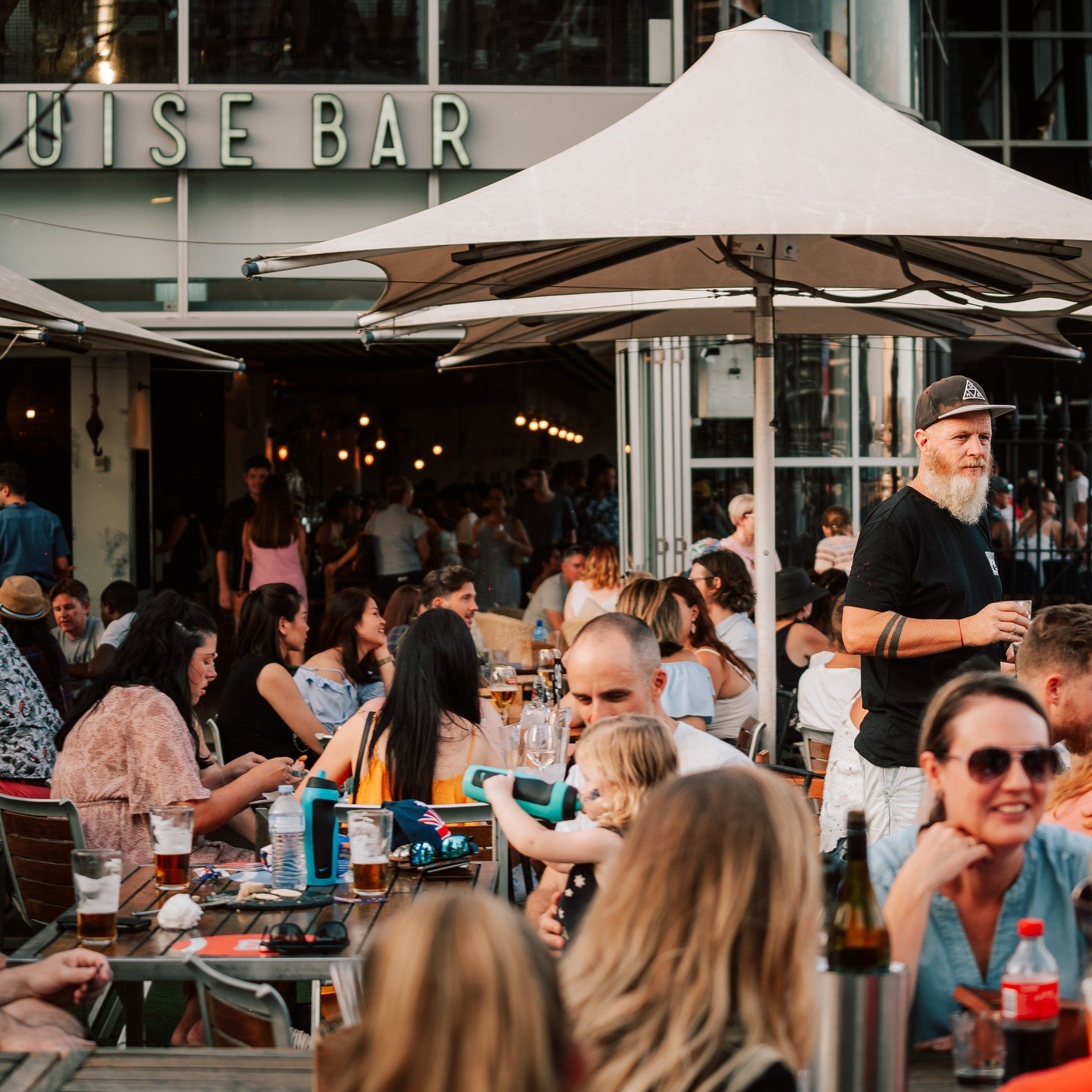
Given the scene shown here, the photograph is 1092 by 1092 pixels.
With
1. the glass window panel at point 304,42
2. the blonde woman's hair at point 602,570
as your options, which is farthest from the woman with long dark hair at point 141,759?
the glass window panel at point 304,42

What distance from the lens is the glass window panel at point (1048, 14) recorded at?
617 inches

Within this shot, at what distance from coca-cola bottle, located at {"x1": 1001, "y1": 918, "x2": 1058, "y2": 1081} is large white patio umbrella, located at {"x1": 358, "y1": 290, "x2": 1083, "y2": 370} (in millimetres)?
4133

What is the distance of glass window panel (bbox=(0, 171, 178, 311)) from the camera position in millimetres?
10758

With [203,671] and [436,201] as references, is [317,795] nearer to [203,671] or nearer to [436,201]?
[203,671]

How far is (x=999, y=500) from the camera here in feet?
39.8

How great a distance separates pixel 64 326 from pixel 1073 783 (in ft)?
15.5

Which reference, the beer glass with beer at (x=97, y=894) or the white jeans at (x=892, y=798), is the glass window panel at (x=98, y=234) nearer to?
the white jeans at (x=892, y=798)

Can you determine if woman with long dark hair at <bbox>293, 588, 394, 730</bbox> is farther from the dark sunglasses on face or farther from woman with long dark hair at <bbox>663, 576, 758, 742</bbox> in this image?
the dark sunglasses on face

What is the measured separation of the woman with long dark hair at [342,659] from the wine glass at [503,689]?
0.46m

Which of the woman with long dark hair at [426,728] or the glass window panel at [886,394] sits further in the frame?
the glass window panel at [886,394]

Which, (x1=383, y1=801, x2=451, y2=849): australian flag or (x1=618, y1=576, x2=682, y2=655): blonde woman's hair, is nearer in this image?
(x1=383, y1=801, x2=451, y2=849): australian flag

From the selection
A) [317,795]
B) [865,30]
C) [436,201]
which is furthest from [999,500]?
[317,795]

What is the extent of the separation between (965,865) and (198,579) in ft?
42.8

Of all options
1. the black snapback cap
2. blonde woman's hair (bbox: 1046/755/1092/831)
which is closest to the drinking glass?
blonde woman's hair (bbox: 1046/755/1092/831)
